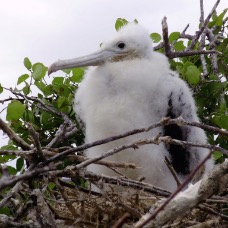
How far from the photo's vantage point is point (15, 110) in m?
2.81

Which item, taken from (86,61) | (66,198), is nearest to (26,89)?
(86,61)

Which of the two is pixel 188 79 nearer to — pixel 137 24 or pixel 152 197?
pixel 137 24

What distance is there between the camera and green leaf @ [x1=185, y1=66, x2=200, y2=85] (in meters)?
3.02

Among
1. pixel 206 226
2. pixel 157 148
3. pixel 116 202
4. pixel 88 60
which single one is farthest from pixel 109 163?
pixel 88 60

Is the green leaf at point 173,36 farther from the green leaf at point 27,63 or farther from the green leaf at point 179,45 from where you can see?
the green leaf at point 27,63

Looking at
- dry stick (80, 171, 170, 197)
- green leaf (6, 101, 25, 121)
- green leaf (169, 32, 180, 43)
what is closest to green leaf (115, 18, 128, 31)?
green leaf (169, 32, 180, 43)

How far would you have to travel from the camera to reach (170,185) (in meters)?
2.95

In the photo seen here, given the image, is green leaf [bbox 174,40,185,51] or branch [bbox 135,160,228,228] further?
green leaf [bbox 174,40,185,51]

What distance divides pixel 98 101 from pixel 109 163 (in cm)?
89

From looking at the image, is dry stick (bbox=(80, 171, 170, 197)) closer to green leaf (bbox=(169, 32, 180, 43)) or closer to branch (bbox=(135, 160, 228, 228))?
branch (bbox=(135, 160, 228, 228))

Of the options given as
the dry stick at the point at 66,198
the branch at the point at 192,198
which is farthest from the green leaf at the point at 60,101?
the branch at the point at 192,198

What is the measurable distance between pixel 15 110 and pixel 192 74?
0.92 metres

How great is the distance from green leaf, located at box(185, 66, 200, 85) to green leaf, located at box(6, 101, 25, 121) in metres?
0.86

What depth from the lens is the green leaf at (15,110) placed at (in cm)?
279
